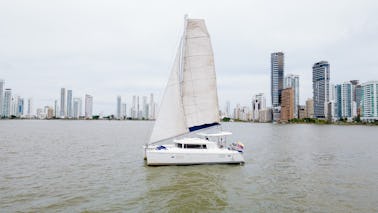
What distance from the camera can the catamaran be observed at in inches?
944

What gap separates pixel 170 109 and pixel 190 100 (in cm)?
210

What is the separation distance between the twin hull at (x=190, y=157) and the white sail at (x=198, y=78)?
3110mm

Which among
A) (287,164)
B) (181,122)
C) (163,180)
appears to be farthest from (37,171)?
(287,164)

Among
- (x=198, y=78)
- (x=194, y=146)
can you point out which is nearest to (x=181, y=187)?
(x=194, y=146)

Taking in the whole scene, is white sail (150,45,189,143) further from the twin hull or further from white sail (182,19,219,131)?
the twin hull

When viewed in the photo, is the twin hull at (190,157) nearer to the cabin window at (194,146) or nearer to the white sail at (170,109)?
the cabin window at (194,146)

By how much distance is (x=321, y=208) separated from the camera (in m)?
14.0

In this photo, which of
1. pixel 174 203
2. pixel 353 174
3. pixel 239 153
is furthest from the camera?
pixel 239 153

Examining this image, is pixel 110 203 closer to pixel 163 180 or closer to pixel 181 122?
pixel 163 180

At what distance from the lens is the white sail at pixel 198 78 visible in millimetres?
24312

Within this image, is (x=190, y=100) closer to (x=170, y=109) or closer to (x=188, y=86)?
(x=188, y=86)

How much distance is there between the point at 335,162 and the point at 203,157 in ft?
48.8

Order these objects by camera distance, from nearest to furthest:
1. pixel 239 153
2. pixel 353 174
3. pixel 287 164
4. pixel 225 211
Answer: pixel 225 211
pixel 353 174
pixel 239 153
pixel 287 164

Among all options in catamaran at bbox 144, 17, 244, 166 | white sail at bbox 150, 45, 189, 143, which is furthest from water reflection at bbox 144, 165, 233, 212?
white sail at bbox 150, 45, 189, 143
